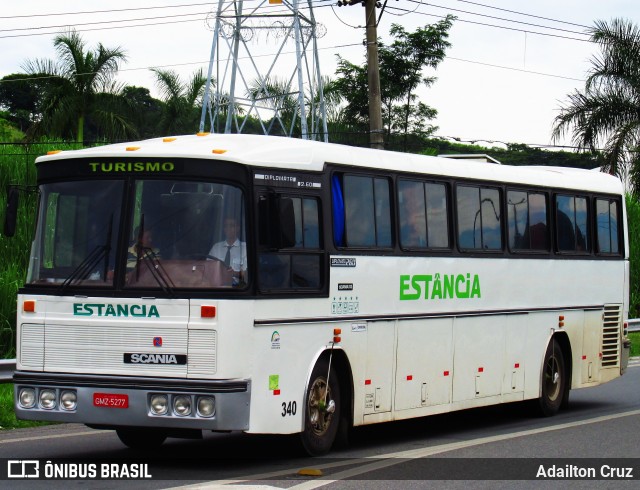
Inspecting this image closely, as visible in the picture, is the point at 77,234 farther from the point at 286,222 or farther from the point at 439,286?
the point at 439,286

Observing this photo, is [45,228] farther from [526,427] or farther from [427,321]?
[526,427]

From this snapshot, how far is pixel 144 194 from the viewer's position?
36.0 feet

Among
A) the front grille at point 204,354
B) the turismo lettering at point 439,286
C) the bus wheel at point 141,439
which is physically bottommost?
the bus wheel at point 141,439

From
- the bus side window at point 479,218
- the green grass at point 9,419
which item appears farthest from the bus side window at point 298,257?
the green grass at point 9,419

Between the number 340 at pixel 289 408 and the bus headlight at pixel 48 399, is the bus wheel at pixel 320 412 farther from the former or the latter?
the bus headlight at pixel 48 399

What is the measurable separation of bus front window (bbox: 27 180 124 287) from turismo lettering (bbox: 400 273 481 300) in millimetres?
3636

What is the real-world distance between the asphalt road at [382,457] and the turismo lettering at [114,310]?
134 centimetres

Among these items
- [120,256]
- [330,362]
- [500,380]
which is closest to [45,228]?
[120,256]

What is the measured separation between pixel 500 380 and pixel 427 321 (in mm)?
2069

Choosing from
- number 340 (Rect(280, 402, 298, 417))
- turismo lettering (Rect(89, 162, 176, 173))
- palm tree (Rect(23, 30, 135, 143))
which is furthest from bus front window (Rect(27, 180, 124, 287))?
palm tree (Rect(23, 30, 135, 143))

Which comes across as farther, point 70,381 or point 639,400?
point 639,400

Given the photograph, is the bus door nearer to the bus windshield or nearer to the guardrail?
the bus windshield

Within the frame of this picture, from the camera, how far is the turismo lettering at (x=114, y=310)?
10.6 metres

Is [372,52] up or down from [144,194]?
up
